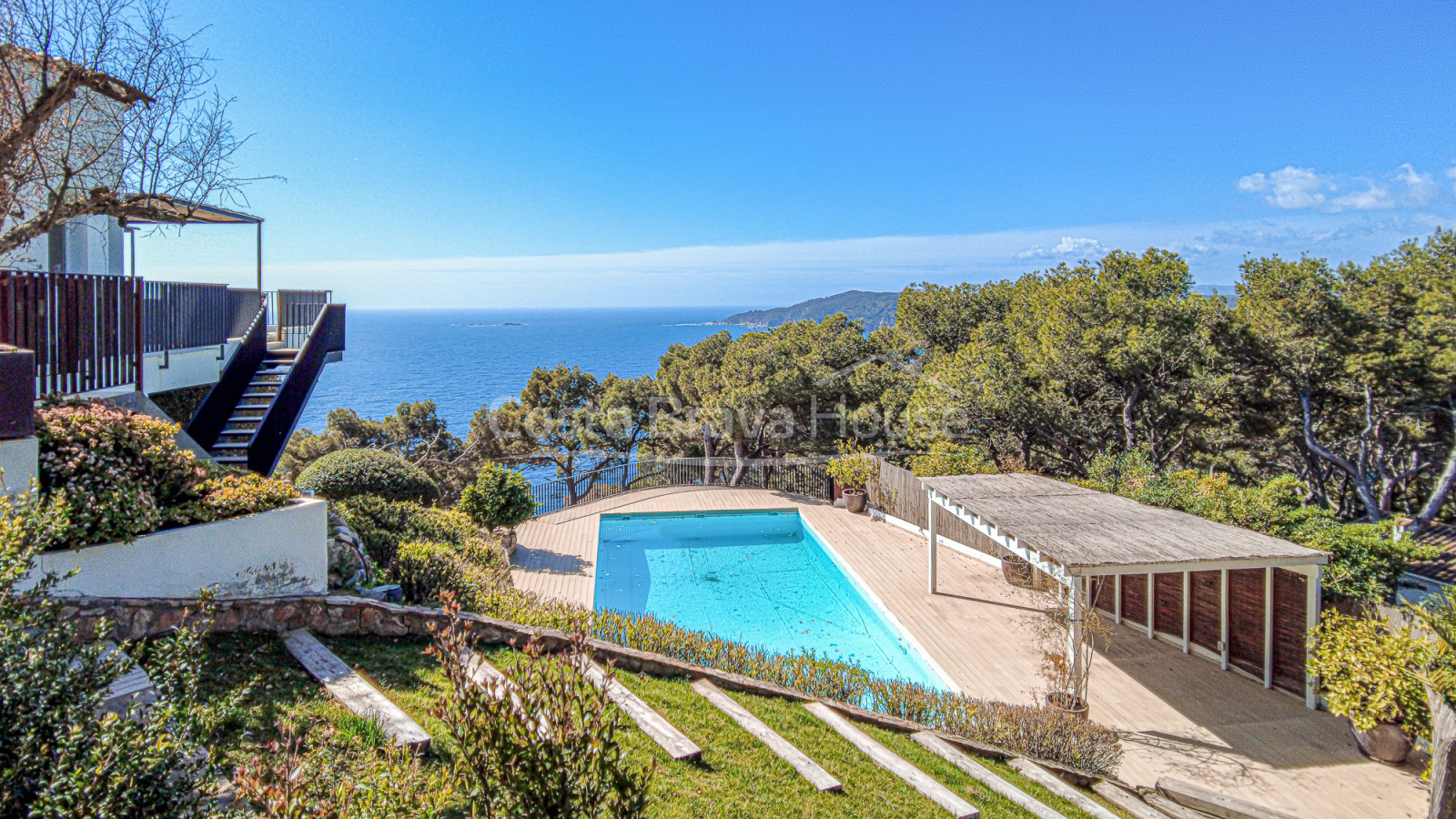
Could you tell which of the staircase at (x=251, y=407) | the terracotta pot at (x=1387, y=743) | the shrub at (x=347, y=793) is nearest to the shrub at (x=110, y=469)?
the staircase at (x=251, y=407)

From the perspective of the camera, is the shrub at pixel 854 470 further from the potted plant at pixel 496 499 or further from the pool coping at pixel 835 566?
the potted plant at pixel 496 499

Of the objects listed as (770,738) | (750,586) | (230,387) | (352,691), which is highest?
(230,387)

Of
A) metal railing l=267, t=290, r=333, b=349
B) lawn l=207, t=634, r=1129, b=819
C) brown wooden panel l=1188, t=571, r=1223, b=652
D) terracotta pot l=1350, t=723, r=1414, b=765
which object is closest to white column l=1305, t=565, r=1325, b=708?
terracotta pot l=1350, t=723, r=1414, b=765

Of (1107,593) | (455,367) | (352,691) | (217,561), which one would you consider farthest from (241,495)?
(455,367)

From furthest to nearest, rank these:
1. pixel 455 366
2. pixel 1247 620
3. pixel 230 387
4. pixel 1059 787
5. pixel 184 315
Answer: pixel 455 366 < pixel 230 387 < pixel 184 315 < pixel 1247 620 < pixel 1059 787

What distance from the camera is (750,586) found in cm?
1246

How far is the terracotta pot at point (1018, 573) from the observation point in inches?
438

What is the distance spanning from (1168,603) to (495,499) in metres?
10.2

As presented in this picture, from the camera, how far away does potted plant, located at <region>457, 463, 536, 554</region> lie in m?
11.7

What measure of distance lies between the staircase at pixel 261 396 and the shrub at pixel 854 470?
1058 cm

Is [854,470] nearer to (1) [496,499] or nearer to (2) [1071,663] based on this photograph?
(1) [496,499]

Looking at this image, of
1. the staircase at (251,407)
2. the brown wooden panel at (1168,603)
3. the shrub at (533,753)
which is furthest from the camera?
the brown wooden panel at (1168,603)

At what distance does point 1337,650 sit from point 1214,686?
1.76 meters

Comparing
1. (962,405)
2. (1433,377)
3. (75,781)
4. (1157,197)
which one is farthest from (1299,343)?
(1157,197)
